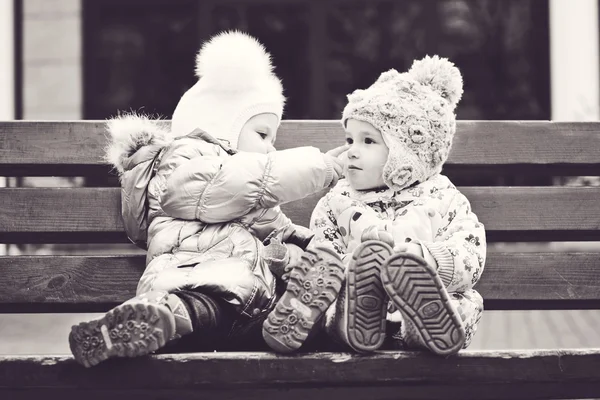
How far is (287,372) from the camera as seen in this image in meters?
2.23

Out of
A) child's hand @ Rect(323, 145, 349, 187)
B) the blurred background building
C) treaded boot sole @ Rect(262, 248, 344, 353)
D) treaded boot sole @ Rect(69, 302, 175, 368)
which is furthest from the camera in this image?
the blurred background building

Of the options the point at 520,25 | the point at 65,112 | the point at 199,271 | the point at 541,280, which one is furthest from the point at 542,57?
the point at 199,271

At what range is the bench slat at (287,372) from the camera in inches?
86.7

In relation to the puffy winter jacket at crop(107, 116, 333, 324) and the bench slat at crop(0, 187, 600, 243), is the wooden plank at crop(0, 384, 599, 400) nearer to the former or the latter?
the puffy winter jacket at crop(107, 116, 333, 324)

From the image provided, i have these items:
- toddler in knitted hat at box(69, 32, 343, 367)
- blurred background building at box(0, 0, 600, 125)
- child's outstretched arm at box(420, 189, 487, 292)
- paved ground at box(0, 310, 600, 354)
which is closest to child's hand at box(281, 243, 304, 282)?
toddler in knitted hat at box(69, 32, 343, 367)

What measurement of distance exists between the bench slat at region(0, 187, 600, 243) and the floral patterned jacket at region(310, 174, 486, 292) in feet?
1.12

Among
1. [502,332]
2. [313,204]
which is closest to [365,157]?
[313,204]

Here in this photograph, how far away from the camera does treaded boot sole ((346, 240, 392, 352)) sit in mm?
2256

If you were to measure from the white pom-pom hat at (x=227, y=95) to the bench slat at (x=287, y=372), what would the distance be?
87cm

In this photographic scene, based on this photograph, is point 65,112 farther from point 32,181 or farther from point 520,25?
point 520,25

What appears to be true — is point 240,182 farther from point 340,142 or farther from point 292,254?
point 340,142

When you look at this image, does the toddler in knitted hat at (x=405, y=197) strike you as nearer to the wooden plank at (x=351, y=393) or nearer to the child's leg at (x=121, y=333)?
the wooden plank at (x=351, y=393)

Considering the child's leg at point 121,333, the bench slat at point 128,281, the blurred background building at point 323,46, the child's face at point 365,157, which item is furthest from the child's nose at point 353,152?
the blurred background building at point 323,46

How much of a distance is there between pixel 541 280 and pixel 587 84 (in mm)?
4059
